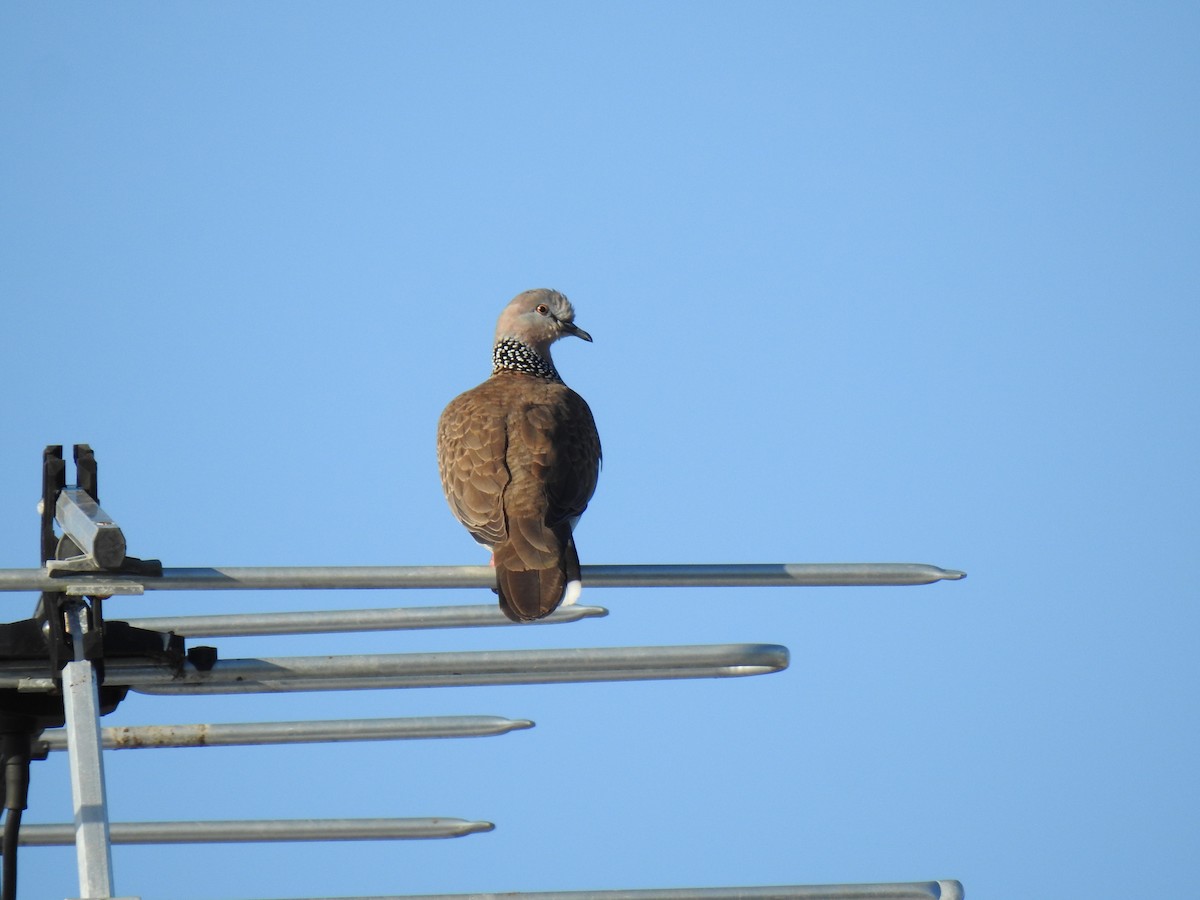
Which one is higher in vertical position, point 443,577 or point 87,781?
point 443,577

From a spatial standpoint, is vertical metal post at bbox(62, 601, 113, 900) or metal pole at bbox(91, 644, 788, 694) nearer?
vertical metal post at bbox(62, 601, 113, 900)

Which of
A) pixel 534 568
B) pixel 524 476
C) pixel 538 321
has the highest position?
pixel 538 321

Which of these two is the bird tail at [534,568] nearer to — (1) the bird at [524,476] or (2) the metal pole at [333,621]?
(1) the bird at [524,476]

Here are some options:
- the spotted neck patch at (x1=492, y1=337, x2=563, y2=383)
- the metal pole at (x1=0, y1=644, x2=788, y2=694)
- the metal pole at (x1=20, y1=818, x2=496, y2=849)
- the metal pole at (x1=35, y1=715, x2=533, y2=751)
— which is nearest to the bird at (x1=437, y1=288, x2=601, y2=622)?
the spotted neck patch at (x1=492, y1=337, x2=563, y2=383)

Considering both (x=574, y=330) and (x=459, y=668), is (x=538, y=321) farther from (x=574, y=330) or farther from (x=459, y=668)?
(x=459, y=668)

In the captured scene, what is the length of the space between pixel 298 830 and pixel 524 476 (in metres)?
1.66

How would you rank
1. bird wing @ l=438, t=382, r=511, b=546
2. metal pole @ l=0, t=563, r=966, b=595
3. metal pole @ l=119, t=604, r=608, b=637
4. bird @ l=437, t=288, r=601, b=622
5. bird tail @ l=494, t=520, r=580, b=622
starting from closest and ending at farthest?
metal pole @ l=0, t=563, r=966, b=595 → metal pole @ l=119, t=604, r=608, b=637 → bird tail @ l=494, t=520, r=580, b=622 → bird @ l=437, t=288, r=601, b=622 → bird wing @ l=438, t=382, r=511, b=546

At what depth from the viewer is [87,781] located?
302 cm

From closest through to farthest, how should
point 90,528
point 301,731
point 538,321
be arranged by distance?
point 90,528
point 301,731
point 538,321

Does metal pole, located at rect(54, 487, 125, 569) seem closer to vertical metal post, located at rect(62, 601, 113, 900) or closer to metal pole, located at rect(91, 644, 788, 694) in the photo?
vertical metal post, located at rect(62, 601, 113, 900)

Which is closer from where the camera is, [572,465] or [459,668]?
[459,668]

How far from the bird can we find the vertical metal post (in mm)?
1750

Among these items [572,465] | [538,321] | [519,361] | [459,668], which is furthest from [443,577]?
[538,321]

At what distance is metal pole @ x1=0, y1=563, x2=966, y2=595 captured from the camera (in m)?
3.26
